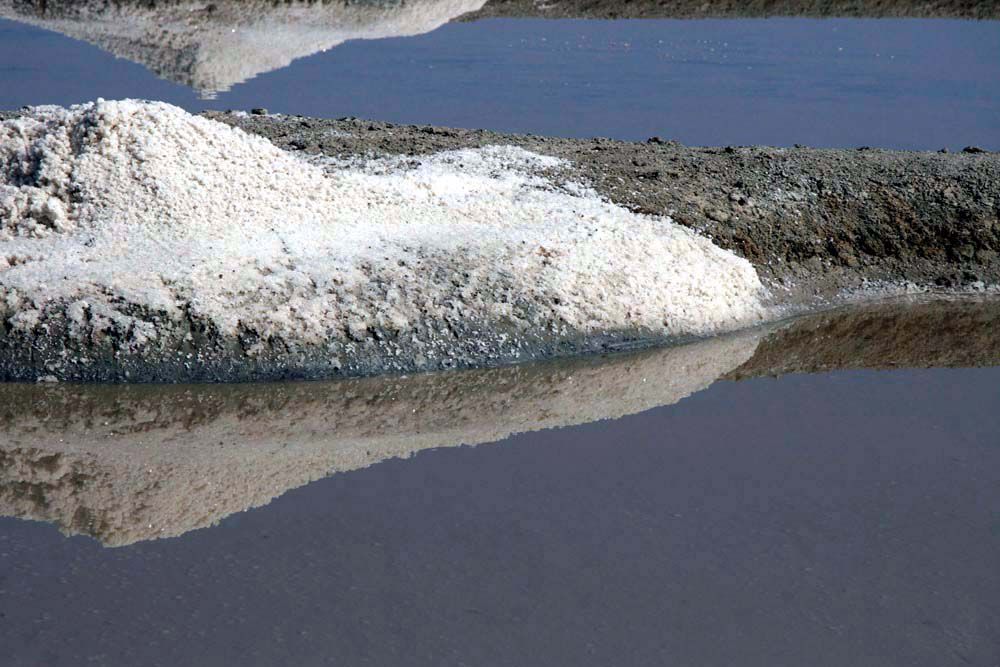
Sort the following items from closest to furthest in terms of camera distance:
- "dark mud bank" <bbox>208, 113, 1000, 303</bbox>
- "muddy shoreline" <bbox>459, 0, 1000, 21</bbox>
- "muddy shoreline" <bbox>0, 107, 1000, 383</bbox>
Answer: "muddy shoreline" <bbox>0, 107, 1000, 383</bbox>, "dark mud bank" <bbox>208, 113, 1000, 303</bbox>, "muddy shoreline" <bbox>459, 0, 1000, 21</bbox>

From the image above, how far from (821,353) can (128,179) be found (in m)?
3.81

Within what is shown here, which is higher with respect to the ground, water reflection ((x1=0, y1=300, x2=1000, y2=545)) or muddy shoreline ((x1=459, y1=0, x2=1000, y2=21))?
muddy shoreline ((x1=459, y1=0, x2=1000, y2=21))

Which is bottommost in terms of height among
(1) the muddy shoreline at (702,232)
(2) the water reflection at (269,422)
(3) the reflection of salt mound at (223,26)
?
(2) the water reflection at (269,422)

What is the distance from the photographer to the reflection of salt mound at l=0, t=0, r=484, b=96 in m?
13.5

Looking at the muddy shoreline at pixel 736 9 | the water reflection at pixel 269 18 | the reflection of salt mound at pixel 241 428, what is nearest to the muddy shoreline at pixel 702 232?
the reflection of salt mound at pixel 241 428

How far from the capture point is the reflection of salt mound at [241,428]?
17.6 ft

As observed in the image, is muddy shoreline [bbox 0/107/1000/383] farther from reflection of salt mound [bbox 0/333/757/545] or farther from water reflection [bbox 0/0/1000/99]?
water reflection [bbox 0/0/1000/99]

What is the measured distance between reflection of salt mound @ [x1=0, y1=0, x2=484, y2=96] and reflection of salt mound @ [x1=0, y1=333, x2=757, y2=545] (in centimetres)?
682

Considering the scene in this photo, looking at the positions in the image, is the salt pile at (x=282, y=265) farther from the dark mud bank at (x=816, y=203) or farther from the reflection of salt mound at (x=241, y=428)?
the dark mud bank at (x=816, y=203)

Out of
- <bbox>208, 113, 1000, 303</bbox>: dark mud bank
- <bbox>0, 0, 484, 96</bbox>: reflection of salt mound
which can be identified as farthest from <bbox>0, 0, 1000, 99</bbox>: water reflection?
<bbox>208, 113, 1000, 303</bbox>: dark mud bank

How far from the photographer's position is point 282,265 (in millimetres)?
6844

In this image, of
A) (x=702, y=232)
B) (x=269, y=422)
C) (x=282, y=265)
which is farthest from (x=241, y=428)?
(x=702, y=232)

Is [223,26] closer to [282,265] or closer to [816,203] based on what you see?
[816,203]

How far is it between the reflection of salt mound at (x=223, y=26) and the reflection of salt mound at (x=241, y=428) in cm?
682
